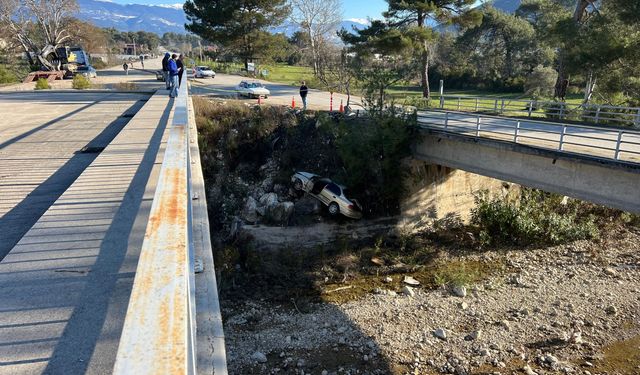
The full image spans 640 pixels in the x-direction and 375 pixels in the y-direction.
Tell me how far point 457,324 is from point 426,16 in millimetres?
23997

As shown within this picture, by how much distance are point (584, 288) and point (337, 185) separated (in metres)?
9.70

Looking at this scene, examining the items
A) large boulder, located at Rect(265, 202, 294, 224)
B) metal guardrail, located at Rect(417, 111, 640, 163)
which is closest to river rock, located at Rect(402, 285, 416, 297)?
large boulder, located at Rect(265, 202, 294, 224)

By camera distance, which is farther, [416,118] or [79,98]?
[79,98]

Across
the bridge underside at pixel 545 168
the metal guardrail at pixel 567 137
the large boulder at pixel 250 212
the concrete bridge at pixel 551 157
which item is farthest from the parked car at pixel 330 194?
the metal guardrail at pixel 567 137

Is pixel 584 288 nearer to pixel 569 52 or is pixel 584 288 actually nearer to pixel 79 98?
pixel 569 52

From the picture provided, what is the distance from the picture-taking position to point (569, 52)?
24.4 metres

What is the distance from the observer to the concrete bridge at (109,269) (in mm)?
1661

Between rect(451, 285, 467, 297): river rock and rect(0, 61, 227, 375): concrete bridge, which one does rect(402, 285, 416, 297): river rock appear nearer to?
rect(451, 285, 467, 297): river rock

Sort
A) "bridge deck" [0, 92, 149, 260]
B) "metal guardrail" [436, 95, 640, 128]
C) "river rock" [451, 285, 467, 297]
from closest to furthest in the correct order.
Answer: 1. "bridge deck" [0, 92, 149, 260]
2. "river rock" [451, 285, 467, 297]
3. "metal guardrail" [436, 95, 640, 128]

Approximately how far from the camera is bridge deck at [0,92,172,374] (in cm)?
281

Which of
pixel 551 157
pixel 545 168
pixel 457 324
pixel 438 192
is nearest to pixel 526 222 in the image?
pixel 438 192

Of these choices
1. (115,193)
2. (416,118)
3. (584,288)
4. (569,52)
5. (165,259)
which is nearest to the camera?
(165,259)

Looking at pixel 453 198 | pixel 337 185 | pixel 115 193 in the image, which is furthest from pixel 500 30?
pixel 115 193

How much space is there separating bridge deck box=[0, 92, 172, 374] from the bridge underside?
12.0m
